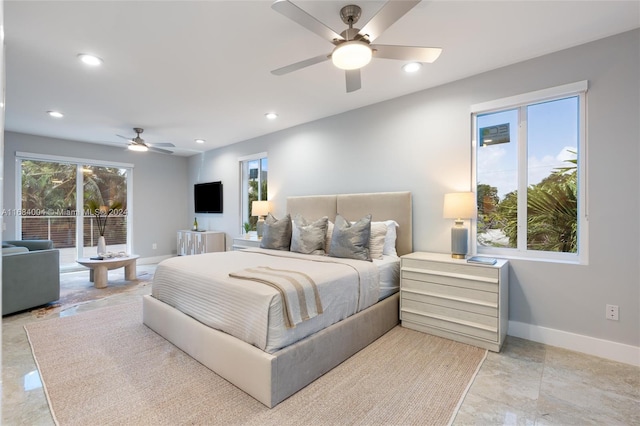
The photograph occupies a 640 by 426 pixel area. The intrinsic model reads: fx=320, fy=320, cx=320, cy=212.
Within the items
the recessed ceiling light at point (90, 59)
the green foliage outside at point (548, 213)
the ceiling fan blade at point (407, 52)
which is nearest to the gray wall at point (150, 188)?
the recessed ceiling light at point (90, 59)

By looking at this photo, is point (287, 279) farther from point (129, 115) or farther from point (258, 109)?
point (129, 115)

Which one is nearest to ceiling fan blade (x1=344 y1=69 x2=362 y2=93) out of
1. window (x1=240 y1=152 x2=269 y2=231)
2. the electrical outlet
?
the electrical outlet

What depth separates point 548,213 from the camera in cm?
296

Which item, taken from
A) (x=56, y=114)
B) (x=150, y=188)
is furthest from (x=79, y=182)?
(x=56, y=114)

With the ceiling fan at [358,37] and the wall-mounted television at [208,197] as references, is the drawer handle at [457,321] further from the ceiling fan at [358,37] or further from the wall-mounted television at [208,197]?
the wall-mounted television at [208,197]

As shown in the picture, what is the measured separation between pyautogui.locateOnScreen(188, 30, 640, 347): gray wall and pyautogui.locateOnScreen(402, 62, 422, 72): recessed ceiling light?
549 millimetres

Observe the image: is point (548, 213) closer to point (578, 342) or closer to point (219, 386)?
point (578, 342)

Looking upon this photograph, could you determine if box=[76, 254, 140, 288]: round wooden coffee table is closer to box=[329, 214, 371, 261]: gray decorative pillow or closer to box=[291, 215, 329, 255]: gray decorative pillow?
box=[291, 215, 329, 255]: gray decorative pillow

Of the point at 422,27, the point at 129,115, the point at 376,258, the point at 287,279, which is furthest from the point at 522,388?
the point at 129,115

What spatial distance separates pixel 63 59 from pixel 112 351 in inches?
102

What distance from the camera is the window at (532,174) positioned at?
2.82 m

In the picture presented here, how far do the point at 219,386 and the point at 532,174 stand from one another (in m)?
3.23

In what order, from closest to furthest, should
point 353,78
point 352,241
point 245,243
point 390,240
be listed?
point 353,78 < point 352,241 < point 390,240 < point 245,243

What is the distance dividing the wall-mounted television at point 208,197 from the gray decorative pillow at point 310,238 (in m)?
3.17
